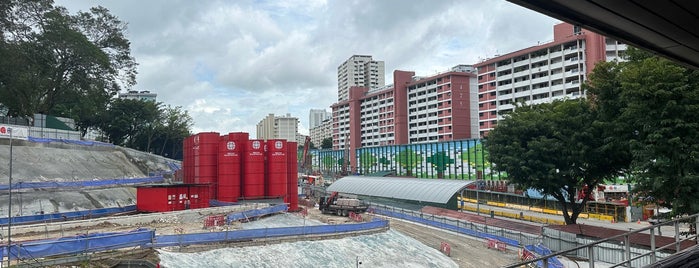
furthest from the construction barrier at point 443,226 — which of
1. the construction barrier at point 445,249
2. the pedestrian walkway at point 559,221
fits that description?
the pedestrian walkway at point 559,221

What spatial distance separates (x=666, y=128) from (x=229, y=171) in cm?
3098

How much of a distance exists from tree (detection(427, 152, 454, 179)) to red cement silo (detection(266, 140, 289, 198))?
40845mm

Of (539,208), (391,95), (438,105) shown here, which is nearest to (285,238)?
(539,208)

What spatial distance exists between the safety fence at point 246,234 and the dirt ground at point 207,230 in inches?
55.4

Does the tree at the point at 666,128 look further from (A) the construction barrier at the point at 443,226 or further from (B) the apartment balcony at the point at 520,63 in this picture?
(B) the apartment balcony at the point at 520,63

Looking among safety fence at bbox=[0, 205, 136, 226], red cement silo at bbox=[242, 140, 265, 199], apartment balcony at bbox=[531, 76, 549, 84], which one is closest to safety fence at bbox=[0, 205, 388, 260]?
safety fence at bbox=[0, 205, 136, 226]

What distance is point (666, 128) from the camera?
2114 centimetres

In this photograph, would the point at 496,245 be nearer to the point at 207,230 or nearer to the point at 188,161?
the point at 207,230

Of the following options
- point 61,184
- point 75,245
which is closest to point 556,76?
point 61,184

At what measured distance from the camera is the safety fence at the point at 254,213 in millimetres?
30841

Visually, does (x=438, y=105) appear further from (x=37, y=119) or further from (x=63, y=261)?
(x=63, y=261)

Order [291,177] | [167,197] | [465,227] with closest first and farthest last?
[167,197] → [465,227] → [291,177]

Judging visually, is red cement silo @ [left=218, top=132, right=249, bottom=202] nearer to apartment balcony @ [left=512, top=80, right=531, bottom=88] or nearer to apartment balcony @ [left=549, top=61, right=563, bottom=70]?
apartment balcony @ [left=549, top=61, right=563, bottom=70]

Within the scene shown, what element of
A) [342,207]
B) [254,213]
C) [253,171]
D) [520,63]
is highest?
[520,63]
